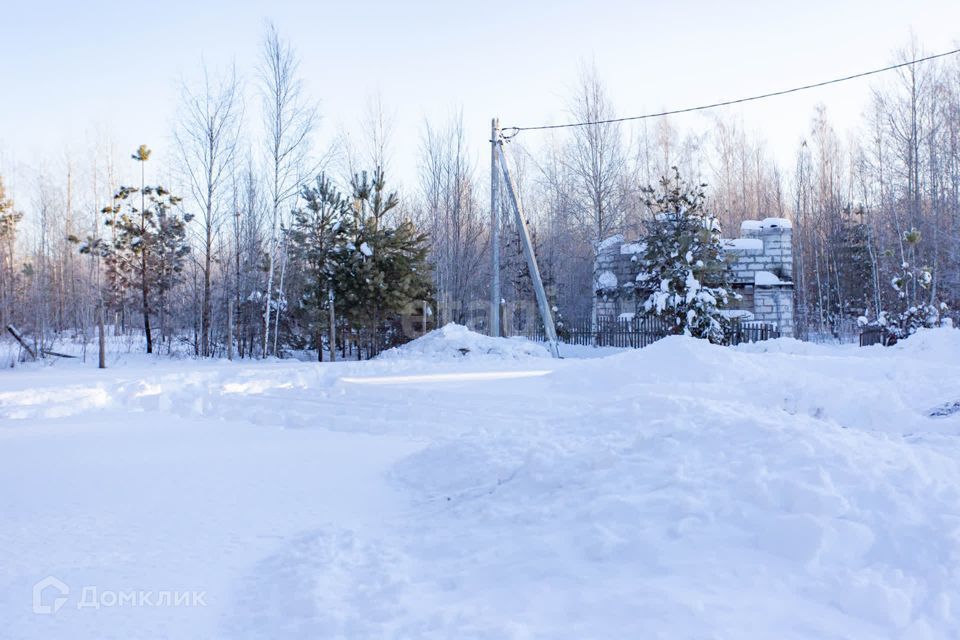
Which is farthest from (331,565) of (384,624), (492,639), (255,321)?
(255,321)

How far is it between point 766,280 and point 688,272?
4319 mm

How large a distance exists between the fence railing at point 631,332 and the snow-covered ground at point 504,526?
1086cm

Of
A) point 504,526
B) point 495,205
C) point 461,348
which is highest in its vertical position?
point 495,205

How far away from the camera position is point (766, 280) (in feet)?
67.4

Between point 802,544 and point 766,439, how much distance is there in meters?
1.50

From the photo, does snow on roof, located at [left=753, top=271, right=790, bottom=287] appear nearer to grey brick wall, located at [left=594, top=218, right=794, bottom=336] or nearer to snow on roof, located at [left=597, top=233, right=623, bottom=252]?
grey brick wall, located at [left=594, top=218, right=794, bottom=336]

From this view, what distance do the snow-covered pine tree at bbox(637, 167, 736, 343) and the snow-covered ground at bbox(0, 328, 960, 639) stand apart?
1014cm

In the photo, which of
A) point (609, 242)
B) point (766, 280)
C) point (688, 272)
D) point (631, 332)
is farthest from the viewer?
point (609, 242)

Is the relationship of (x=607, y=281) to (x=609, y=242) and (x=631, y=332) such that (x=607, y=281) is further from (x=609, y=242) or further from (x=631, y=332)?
(x=631, y=332)

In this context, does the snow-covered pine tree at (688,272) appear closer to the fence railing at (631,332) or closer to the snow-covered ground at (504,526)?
the fence railing at (631,332)

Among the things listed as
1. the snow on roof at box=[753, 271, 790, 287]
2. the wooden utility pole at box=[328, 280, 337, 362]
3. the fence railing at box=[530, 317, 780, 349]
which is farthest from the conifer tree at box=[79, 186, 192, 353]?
the snow on roof at box=[753, 271, 790, 287]

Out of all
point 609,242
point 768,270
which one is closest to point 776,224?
point 768,270

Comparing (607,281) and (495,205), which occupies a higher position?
(495,205)

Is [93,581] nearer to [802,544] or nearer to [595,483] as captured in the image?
[595,483]
